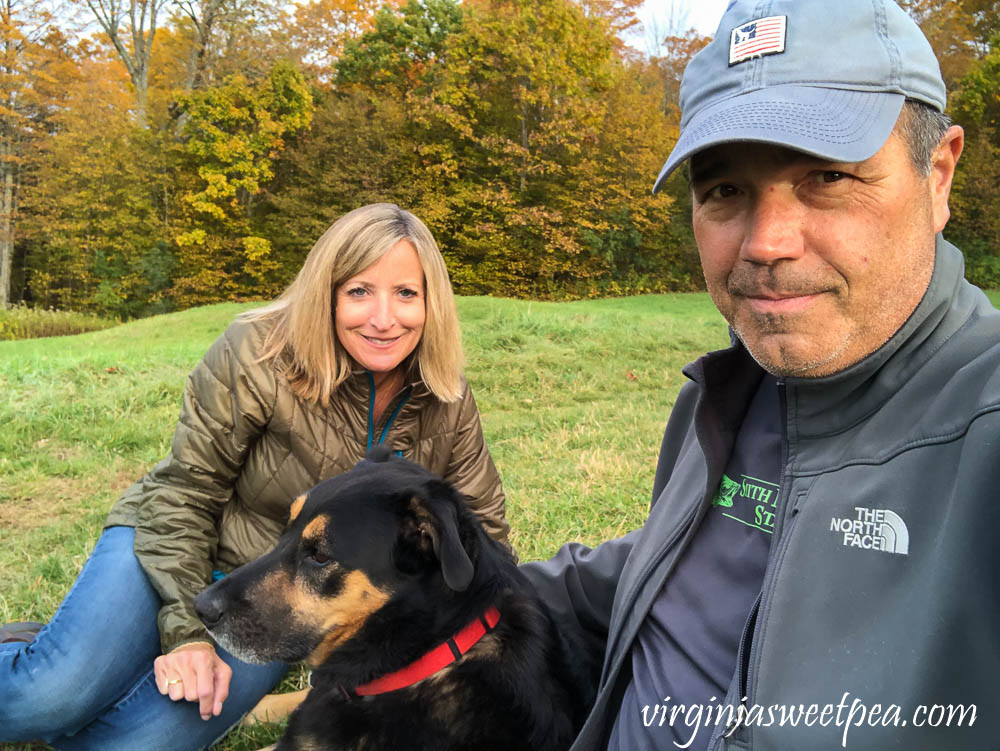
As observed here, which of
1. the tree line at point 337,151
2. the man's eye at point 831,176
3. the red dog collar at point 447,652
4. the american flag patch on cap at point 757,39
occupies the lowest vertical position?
the red dog collar at point 447,652

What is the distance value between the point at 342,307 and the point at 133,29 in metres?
34.6

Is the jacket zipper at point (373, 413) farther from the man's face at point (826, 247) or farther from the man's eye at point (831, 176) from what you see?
the man's eye at point (831, 176)

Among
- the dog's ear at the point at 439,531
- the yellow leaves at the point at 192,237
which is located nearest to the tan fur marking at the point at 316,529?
the dog's ear at the point at 439,531

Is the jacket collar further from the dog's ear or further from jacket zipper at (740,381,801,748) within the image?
the dog's ear

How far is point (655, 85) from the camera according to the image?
34.8 meters

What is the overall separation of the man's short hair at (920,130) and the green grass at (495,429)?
120 inches

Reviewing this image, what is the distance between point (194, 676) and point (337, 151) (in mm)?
27306

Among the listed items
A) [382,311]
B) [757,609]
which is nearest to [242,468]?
[382,311]

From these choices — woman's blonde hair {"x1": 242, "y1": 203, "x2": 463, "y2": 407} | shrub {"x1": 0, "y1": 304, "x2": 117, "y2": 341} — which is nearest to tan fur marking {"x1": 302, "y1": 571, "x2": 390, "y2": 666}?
woman's blonde hair {"x1": 242, "y1": 203, "x2": 463, "y2": 407}

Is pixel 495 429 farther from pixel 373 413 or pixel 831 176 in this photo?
pixel 831 176

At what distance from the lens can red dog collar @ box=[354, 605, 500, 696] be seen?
2.40m

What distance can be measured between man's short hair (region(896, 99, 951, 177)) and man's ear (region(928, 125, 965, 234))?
0.07 feet

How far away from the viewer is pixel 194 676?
2748 mm

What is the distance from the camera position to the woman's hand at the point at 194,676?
2744 millimetres
